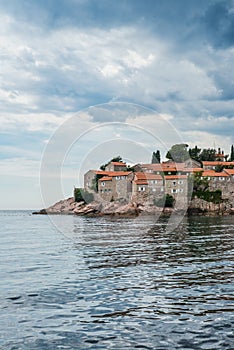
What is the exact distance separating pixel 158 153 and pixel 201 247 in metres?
125

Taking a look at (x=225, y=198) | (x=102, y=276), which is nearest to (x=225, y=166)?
(x=225, y=198)

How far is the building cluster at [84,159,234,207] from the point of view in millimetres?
125562

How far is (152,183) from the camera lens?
419 feet

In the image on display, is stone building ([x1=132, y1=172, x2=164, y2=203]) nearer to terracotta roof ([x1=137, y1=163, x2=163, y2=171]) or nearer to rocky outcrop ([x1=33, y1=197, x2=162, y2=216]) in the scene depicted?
rocky outcrop ([x1=33, y1=197, x2=162, y2=216])

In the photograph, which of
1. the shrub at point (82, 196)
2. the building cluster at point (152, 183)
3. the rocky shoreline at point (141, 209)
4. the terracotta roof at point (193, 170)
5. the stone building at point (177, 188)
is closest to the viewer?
the rocky shoreline at point (141, 209)

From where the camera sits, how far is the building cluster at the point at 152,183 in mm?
125562

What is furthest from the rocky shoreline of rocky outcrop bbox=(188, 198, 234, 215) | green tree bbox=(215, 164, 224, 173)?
green tree bbox=(215, 164, 224, 173)

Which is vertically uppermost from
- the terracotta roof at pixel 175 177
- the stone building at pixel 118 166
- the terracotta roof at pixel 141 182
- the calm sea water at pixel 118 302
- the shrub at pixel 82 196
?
the stone building at pixel 118 166

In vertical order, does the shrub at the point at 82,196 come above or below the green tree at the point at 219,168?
below

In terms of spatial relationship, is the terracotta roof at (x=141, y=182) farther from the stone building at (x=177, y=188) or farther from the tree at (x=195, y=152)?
the tree at (x=195, y=152)

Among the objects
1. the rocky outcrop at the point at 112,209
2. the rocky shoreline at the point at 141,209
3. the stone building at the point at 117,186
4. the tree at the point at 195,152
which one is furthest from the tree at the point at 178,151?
the rocky outcrop at the point at 112,209

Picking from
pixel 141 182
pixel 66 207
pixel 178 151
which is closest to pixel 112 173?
pixel 141 182

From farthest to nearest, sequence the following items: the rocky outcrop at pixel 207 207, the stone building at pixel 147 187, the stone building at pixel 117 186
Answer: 1. the stone building at pixel 117 186
2. the stone building at pixel 147 187
3. the rocky outcrop at pixel 207 207

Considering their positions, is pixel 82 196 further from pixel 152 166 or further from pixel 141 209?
pixel 141 209
